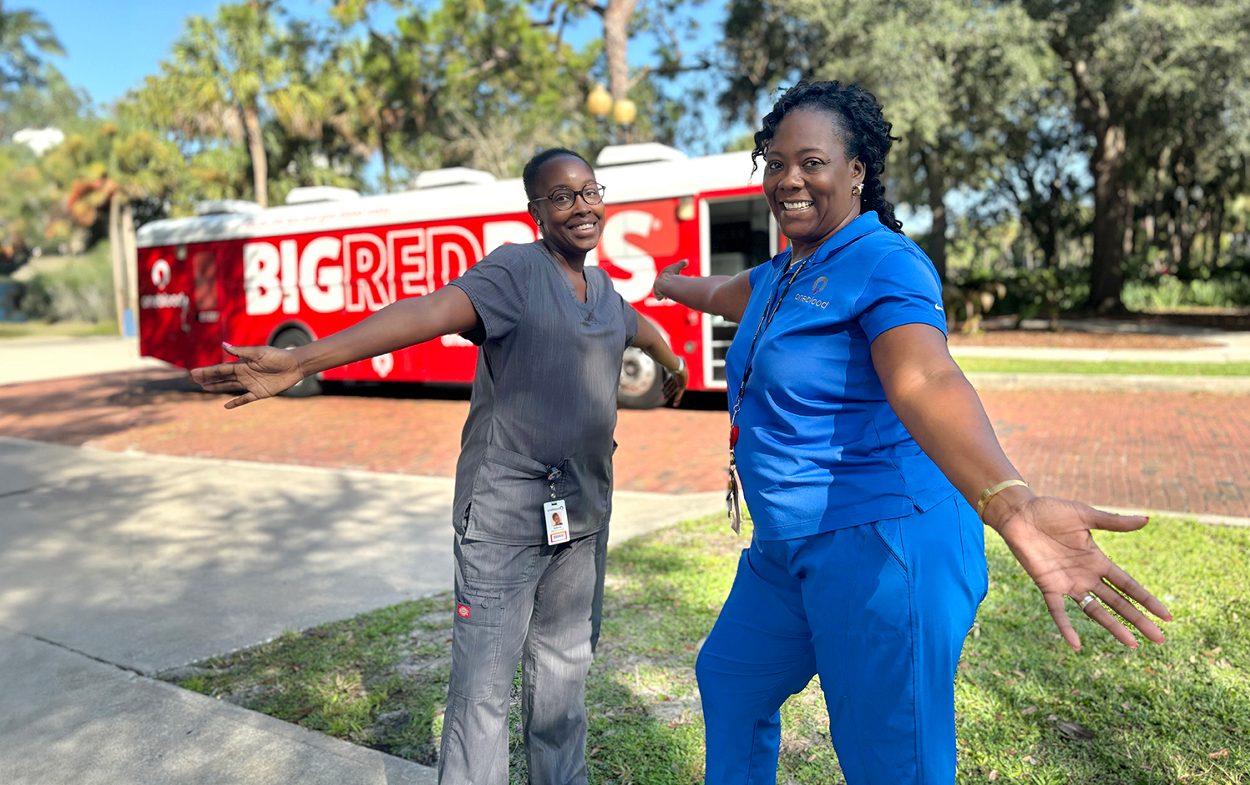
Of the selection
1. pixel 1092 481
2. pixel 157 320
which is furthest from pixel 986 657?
pixel 157 320

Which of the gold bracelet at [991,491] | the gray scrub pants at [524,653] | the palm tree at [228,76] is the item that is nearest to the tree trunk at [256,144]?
the palm tree at [228,76]

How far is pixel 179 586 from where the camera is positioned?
5.21m

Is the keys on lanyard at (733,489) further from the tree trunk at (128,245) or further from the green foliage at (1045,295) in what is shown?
the tree trunk at (128,245)

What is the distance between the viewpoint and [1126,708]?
3418 millimetres

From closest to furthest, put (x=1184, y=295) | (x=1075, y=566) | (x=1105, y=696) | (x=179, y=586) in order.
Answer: (x=1075, y=566) < (x=1105, y=696) < (x=179, y=586) < (x=1184, y=295)

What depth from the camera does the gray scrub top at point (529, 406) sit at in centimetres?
247

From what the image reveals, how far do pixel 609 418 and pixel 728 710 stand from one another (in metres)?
0.83

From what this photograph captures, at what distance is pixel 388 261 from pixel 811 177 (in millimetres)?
11697

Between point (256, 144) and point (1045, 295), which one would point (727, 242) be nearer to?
point (1045, 295)

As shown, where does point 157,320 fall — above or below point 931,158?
below

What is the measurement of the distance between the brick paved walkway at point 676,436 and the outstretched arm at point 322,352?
537 cm

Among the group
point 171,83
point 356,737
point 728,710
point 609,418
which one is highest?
point 171,83

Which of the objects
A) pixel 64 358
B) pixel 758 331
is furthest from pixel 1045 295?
pixel 758 331

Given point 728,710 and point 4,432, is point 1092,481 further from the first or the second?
point 4,432
